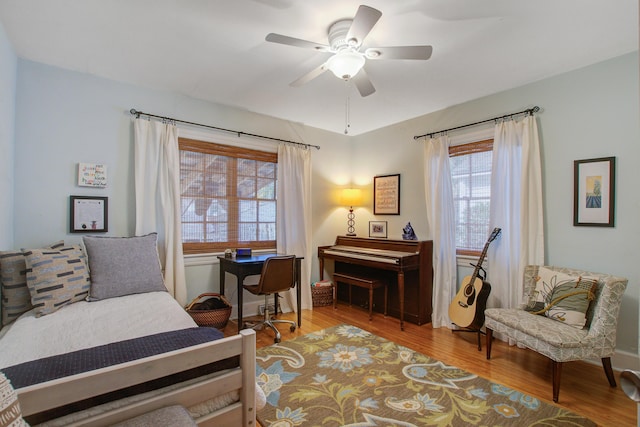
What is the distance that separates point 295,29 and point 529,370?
324 cm

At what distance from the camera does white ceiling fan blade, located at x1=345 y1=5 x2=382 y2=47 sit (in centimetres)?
160

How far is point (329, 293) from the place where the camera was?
431 centimetres

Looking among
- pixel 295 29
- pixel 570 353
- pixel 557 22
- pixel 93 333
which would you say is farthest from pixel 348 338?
pixel 557 22

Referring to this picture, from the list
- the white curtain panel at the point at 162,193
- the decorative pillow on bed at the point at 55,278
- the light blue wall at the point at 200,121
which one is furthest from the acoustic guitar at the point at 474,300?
the decorative pillow on bed at the point at 55,278

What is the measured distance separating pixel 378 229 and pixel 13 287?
151 inches

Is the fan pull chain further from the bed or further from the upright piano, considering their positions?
the bed

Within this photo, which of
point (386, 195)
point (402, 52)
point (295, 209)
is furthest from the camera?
point (386, 195)

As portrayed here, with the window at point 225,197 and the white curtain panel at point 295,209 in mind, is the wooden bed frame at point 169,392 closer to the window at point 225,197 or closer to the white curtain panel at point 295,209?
the window at point 225,197

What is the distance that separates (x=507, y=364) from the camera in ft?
8.54

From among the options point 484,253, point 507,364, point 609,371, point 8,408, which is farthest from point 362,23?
point 609,371

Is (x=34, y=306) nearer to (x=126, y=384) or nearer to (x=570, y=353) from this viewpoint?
(x=126, y=384)

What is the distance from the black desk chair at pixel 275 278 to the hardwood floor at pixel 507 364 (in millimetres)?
142

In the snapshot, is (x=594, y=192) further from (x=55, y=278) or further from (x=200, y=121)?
(x=55, y=278)

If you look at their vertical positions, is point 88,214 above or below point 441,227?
above
